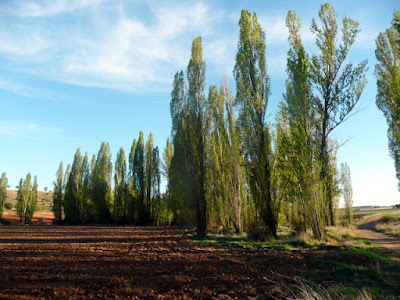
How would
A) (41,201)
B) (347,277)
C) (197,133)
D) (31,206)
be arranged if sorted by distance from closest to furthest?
(347,277) → (197,133) → (31,206) → (41,201)

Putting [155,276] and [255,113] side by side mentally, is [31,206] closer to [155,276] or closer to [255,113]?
[255,113]

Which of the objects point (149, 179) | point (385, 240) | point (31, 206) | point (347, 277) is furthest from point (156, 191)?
point (347, 277)

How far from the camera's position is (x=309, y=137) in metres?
14.8

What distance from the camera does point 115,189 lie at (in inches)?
1745

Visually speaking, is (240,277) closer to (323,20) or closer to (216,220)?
(216,220)

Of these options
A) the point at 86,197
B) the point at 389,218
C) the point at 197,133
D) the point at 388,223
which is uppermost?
the point at 197,133

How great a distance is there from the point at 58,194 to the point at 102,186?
1397 centimetres

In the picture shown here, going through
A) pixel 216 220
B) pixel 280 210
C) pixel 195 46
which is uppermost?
pixel 195 46

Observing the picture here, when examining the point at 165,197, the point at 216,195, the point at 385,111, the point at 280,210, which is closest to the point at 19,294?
the point at 280,210

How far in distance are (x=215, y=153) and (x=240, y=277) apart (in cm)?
1397

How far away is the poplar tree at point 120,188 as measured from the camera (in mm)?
42469

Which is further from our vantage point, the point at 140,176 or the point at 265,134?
the point at 140,176

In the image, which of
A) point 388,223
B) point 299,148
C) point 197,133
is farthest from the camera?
point 388,223

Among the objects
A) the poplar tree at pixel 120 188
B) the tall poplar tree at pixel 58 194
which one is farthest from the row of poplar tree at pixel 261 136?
the tall poplar tree at pixel 58 194
